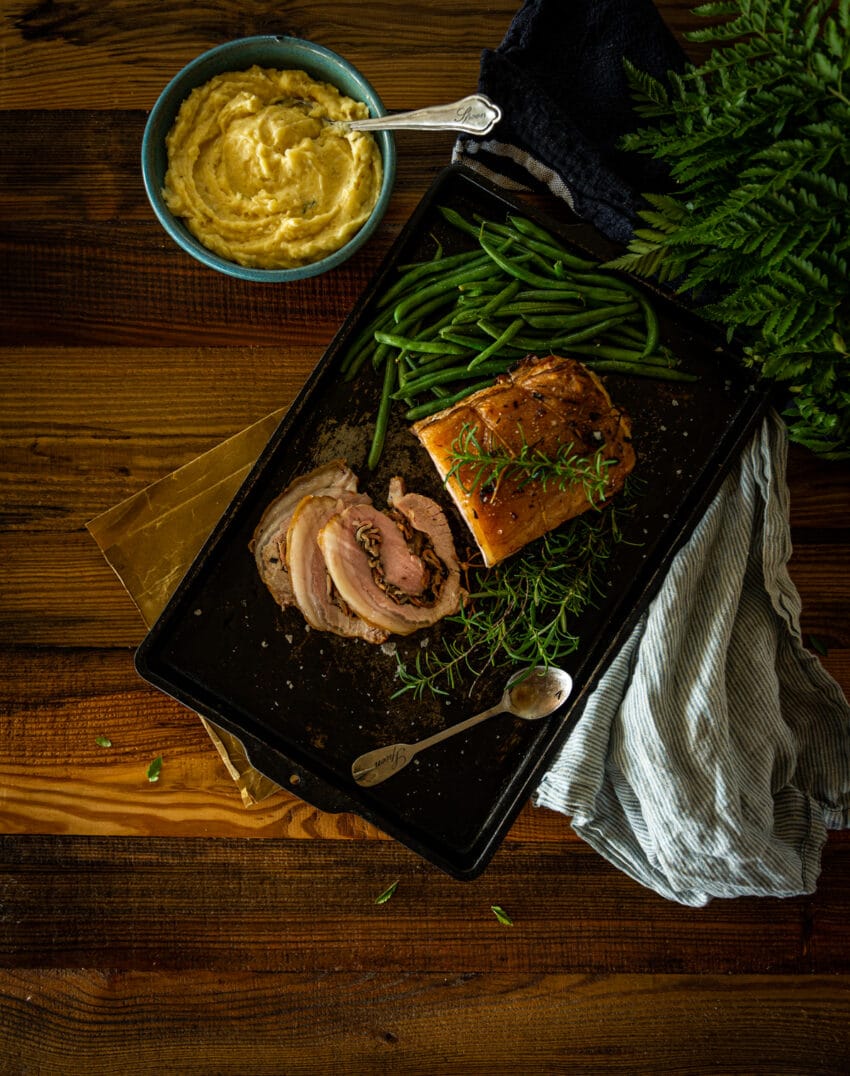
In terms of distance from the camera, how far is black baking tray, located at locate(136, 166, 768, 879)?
9.15ft

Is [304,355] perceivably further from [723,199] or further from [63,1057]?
[63,1057]

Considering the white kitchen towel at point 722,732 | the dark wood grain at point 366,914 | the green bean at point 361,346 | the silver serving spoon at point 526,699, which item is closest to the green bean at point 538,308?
the green bean at point 361,346

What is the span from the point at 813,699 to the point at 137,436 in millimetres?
2435

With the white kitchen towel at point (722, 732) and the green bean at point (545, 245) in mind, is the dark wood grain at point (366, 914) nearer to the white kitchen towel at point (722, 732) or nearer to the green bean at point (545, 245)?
the white kitchen towel at point (722, 732)

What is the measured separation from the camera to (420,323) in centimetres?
283

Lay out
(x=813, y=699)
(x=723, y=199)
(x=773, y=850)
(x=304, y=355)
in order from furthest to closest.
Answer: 1. (x=304, y=355)
2. (x=813, y=699)
3. (x=773, y=850)
4. (x=723, y=199)

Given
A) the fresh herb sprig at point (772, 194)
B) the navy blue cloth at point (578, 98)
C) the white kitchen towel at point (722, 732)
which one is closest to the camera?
the fresh herb sprig at point (772, 194)

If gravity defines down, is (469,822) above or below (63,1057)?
above

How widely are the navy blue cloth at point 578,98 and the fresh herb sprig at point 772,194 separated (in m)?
0.15

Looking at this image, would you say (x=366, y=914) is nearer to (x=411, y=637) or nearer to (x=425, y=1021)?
(x=425, y=1021)

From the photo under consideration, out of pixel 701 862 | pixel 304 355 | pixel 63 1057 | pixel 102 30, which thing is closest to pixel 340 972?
pixel 63 1057

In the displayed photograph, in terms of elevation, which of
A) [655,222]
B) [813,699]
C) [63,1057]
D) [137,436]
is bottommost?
[63,1057]

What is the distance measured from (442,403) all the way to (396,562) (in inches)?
21.2

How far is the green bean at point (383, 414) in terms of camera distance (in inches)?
111
